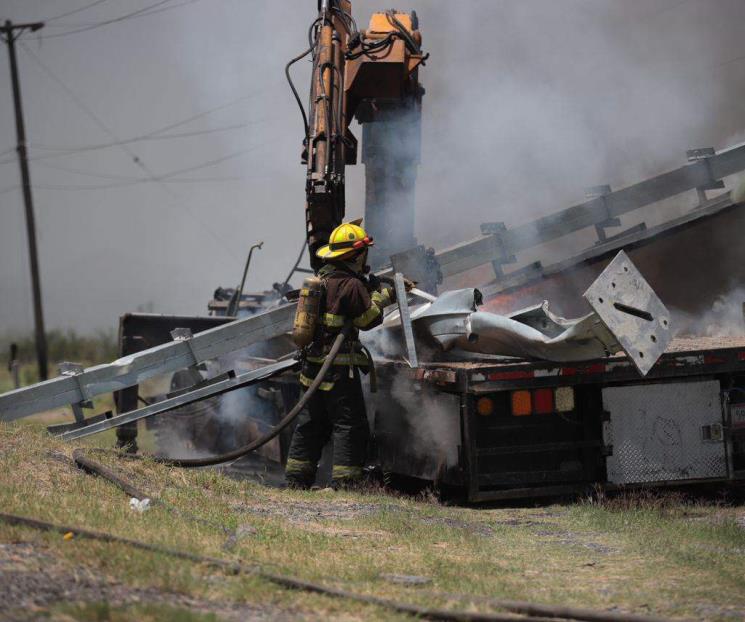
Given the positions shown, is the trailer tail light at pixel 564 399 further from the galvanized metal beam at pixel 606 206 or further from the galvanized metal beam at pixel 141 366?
the galvanized metal beam at pixel 606 206

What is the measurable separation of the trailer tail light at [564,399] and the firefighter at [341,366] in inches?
54.4

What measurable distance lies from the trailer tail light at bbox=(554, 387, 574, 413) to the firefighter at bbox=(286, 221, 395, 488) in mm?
1381

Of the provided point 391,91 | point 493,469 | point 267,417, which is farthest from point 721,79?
point 493,469

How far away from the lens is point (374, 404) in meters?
7.92

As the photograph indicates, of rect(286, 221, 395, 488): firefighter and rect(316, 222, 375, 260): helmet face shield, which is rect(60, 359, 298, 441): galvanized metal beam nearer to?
rect(286, 221, 395, 488): firefighter

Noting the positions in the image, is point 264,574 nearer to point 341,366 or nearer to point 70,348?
point 341,366

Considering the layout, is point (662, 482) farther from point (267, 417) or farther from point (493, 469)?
point (267, 417)

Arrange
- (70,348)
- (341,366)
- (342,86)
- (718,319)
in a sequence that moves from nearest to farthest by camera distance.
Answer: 1. (341,366)
2. (342,86)
3. (718,319)
4. (70,348)

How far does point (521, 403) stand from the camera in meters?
6.95

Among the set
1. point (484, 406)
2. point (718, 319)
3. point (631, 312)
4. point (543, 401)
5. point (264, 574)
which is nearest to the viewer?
point (264, 574)

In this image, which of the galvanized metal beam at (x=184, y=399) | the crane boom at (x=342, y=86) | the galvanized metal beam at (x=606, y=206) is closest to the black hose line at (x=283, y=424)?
the galvanized metal beam at (x=184, y=399)

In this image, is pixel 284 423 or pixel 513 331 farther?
pixel 284 423

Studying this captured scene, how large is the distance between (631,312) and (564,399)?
759mm

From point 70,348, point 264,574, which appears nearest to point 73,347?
point 70,348
